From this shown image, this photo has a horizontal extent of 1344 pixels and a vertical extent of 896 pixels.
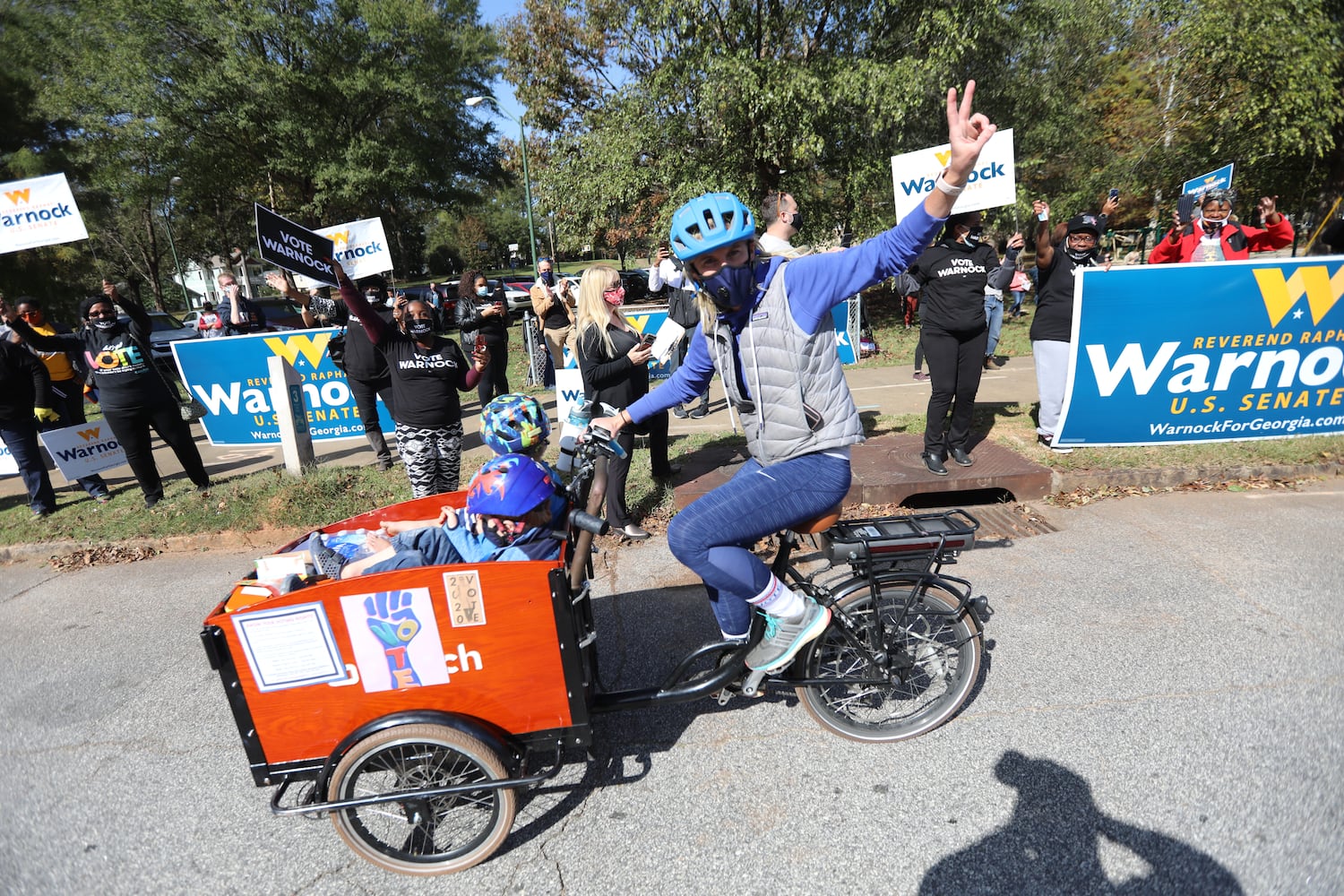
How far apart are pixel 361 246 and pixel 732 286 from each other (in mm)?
8184

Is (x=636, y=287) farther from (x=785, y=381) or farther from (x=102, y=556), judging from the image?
(x=785, y=381)

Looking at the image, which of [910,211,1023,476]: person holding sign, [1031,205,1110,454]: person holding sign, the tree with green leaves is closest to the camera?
[910,211,1023,476]: person holding sign

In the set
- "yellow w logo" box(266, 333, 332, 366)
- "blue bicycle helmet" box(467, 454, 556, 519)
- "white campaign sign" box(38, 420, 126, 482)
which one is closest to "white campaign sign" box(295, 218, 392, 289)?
"yellow w logo" box(266, 333, 332, 366)

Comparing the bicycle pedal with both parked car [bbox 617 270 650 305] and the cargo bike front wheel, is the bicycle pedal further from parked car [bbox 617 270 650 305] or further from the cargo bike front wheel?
parked car [bbox 617 270 650 305]

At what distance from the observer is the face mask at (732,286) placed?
252cm

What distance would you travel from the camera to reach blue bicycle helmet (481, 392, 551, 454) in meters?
2.97

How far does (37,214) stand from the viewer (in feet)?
23.6

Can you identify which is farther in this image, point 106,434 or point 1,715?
point 106,434

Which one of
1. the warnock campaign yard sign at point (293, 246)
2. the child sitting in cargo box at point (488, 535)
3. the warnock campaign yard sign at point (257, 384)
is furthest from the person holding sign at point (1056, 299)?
the warnock campaign yard sign at point (257, 384)

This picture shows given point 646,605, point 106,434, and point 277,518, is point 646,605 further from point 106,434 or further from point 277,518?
point 106,434

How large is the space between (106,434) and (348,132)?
17129 mm

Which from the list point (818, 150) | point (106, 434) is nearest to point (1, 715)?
point (106, 434)

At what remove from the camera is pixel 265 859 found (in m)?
2.58

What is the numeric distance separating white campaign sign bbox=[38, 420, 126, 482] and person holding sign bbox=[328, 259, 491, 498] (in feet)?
12.1
